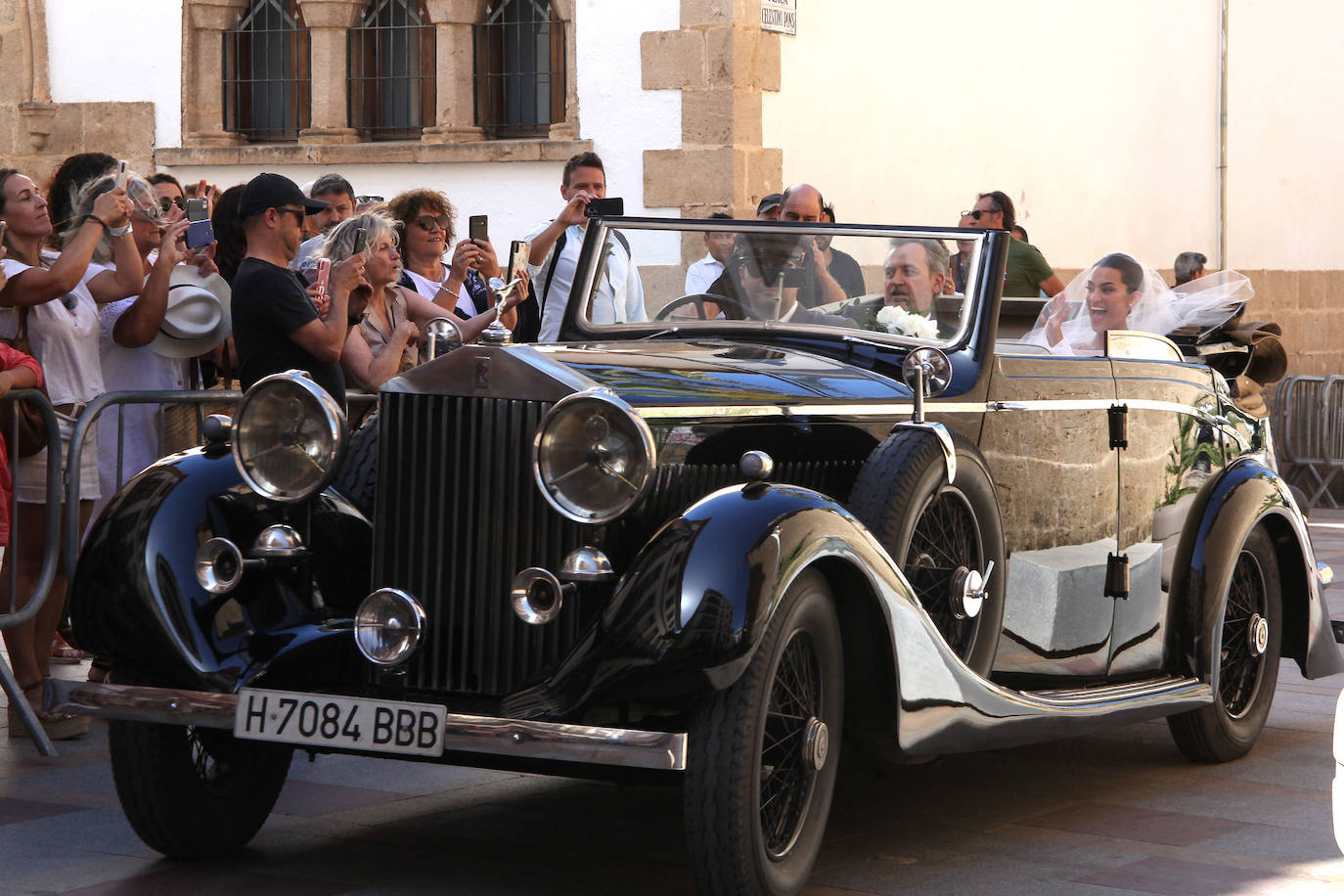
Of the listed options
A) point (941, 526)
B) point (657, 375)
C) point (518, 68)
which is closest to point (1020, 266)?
point (518, 68)

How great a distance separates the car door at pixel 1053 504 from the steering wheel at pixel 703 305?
73 centimetres

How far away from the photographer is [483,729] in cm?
406

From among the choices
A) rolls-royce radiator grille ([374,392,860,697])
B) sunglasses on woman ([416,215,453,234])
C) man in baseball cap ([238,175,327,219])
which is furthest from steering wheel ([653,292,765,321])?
sunglasses on woman ([416,215,453,234])

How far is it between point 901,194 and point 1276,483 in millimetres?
7410

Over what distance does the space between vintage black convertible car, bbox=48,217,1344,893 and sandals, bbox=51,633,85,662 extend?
3.01 meters

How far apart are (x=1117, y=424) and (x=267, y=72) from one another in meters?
9.27

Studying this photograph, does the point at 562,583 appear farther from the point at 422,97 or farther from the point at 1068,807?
the point at 422,97

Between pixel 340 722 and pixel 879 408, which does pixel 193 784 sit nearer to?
pixel 340 722

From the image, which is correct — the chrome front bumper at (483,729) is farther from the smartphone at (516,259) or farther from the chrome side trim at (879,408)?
the smartphone at (516,259)

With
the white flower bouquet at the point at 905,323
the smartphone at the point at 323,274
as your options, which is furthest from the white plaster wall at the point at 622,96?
the white flower bouquet at the point at 905,323

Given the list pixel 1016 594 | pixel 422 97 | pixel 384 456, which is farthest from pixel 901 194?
pixel 384 456

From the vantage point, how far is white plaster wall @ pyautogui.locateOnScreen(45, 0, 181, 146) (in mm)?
13555

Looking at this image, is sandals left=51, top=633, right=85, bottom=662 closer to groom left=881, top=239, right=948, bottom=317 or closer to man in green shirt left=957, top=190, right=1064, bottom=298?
groom left=881, top=239, right=948, bottom=317

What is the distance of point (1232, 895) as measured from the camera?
14.9ft
